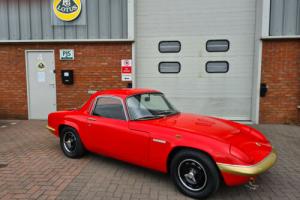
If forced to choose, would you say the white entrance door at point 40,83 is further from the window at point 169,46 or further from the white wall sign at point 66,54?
the window at point 169,46

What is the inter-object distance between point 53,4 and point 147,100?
18.5ft

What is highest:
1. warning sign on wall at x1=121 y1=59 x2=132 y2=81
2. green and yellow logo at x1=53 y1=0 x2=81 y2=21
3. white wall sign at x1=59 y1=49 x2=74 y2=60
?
green and yellow logo at x1=53 y1=0 x2=81 y2=21

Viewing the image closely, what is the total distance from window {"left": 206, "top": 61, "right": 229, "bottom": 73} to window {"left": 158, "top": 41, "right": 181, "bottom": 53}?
1.11 m

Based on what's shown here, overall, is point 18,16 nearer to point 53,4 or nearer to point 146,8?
point 53,4

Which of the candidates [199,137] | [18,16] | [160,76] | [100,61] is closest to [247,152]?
[199,137]

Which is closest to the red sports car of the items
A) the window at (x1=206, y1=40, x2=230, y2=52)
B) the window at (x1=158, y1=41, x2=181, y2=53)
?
the window at (x1=158, y1=41, x2=181, y2=53)

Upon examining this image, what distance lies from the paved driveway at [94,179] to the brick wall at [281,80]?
7.10 feet

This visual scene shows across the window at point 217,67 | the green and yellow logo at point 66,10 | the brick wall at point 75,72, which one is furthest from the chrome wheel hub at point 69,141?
the window at point 217,67

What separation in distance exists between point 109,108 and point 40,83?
16.2 ft

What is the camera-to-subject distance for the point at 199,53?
24.9 feet

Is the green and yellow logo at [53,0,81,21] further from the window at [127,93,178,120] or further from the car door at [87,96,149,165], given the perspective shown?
the window at [127,93,178,120]

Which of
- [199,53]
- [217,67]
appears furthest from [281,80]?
[199,53]

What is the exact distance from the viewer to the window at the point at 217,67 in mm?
7533

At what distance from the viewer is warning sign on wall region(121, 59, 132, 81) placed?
24.7 ft
